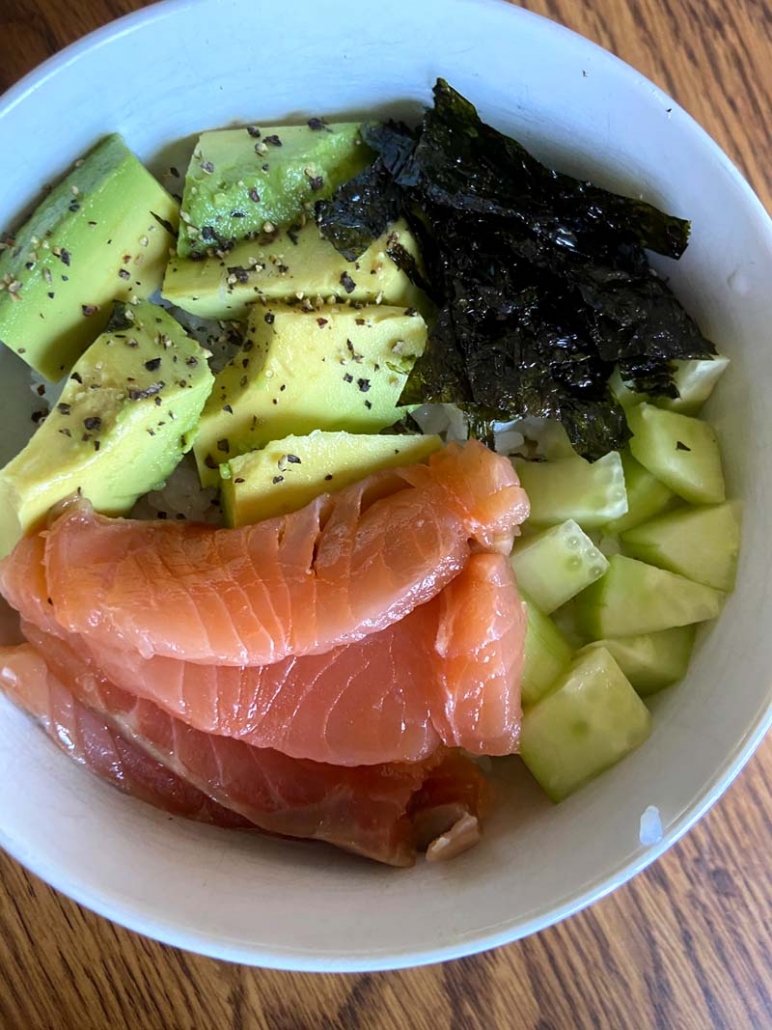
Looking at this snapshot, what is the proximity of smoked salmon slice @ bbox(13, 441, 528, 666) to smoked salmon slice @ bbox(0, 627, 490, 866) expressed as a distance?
15cm

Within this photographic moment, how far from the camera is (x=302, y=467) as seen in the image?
4.58 ft

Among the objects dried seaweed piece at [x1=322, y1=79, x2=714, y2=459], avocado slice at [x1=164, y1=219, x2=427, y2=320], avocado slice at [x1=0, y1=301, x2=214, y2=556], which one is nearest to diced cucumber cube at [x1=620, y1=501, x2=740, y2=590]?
dried seaweed piece at [x1=322, y1=79, x2=714, y2=459]

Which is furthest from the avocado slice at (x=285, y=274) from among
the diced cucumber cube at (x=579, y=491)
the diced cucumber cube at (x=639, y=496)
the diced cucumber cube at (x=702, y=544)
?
the diced cucumber cube at (x=702, y=544)

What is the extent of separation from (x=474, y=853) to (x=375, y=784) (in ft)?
0.67

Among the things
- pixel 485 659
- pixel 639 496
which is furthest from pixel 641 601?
pixel 485 659

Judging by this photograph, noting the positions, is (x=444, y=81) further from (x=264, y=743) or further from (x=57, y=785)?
(x=57, y=785)

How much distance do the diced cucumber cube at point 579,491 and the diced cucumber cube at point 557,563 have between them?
0.03 metres

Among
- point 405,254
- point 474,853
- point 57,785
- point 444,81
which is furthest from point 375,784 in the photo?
point 444,81

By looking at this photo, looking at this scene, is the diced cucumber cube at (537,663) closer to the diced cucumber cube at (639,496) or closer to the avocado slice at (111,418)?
the diced cucumber cube at (639,496)

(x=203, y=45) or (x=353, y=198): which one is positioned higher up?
(x=203, y=45)

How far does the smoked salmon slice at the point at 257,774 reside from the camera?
→ 138 cm

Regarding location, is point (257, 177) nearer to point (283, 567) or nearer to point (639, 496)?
point (283, 567)

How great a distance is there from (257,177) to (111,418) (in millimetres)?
474

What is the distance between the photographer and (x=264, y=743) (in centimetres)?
137
